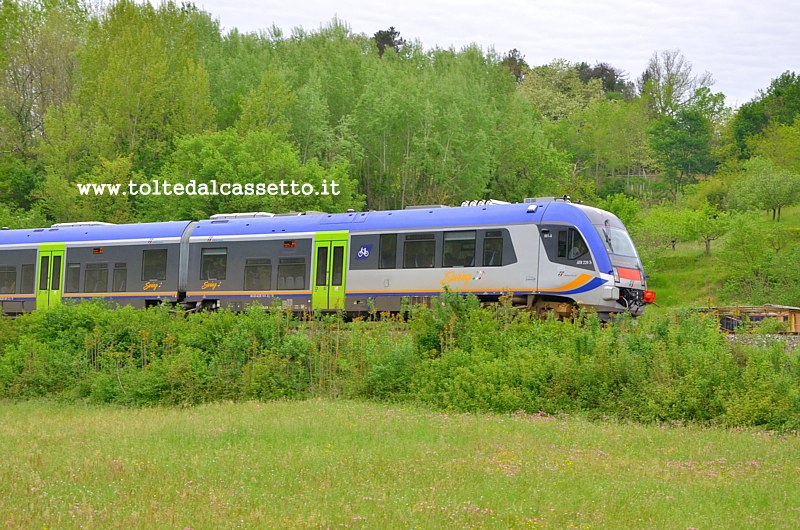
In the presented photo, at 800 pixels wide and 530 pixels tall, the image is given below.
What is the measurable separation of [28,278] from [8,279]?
0.98 m

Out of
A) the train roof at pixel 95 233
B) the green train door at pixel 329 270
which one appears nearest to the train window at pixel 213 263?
the train roof at pixel 95 233

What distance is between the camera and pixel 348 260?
29078 mm

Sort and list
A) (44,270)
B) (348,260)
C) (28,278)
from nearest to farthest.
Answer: (348,260)
(44,270)
(28,278)

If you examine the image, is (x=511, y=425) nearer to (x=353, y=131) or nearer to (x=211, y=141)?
(x=211, y=141)

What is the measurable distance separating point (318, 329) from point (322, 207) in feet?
102

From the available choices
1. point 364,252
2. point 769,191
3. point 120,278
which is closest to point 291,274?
point 364,252

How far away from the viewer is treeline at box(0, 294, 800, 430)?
16.1 metres

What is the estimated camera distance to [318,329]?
20.4m

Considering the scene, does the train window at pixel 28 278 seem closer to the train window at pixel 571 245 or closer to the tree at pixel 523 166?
the train window at pixel 571 245

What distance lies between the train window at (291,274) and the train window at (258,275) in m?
0.38

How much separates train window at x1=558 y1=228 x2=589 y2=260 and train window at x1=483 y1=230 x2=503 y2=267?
156 centimetres

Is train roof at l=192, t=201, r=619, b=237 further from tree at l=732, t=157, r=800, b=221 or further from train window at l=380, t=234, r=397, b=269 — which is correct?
tree at l=732, t=157, r=800, b=221

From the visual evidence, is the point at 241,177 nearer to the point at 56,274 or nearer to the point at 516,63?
the point at 56,274

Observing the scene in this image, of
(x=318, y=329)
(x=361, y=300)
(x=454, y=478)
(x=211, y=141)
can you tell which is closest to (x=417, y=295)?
(x=361, y=300)
